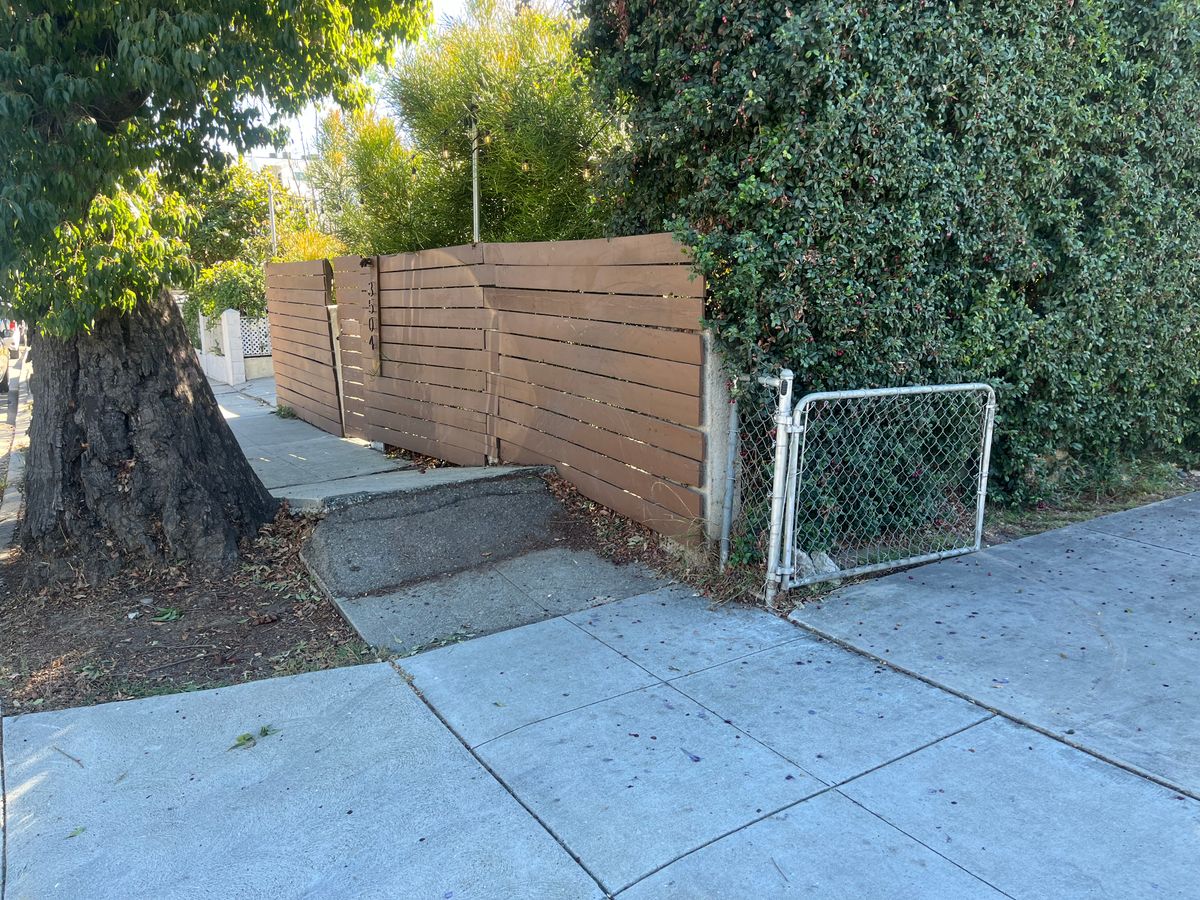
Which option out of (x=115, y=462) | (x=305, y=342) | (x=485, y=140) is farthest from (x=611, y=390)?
(x=305, y=342)

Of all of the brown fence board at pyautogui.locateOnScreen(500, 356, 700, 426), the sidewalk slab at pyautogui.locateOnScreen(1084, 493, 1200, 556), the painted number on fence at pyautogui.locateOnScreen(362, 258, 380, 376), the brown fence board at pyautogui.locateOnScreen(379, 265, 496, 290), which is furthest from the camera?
the painted number on fence at pyautogui.locateOnScreen(362, 258, 380, 376)

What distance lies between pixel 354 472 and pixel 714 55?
16.4ft

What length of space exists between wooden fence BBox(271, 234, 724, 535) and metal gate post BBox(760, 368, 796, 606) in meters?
0.49

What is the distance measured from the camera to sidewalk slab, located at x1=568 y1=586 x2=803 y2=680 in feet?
13.3

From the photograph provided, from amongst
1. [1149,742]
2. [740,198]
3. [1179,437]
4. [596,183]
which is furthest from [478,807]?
[1179,437]

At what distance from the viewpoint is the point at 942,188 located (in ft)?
15.9

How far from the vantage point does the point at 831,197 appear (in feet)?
14.8

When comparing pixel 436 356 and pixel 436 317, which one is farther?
pixel 436 356

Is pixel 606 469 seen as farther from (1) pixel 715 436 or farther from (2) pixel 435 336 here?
(2) pixel 435 336

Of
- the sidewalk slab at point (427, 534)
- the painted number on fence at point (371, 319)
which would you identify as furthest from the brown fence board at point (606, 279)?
the painted number on fence at point (371, 319)

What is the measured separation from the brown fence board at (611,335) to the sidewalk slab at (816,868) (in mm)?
2594

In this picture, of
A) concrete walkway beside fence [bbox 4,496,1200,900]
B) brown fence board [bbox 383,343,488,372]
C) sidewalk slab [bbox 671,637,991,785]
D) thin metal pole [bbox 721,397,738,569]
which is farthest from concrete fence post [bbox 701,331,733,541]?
brown fence board [bbox 383,343,488,372]

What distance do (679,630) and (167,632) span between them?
9.15 feet

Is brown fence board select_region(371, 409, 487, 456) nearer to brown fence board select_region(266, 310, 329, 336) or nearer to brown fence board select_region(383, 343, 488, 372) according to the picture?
brown fence board select_region(383, 343, 488, 372)
